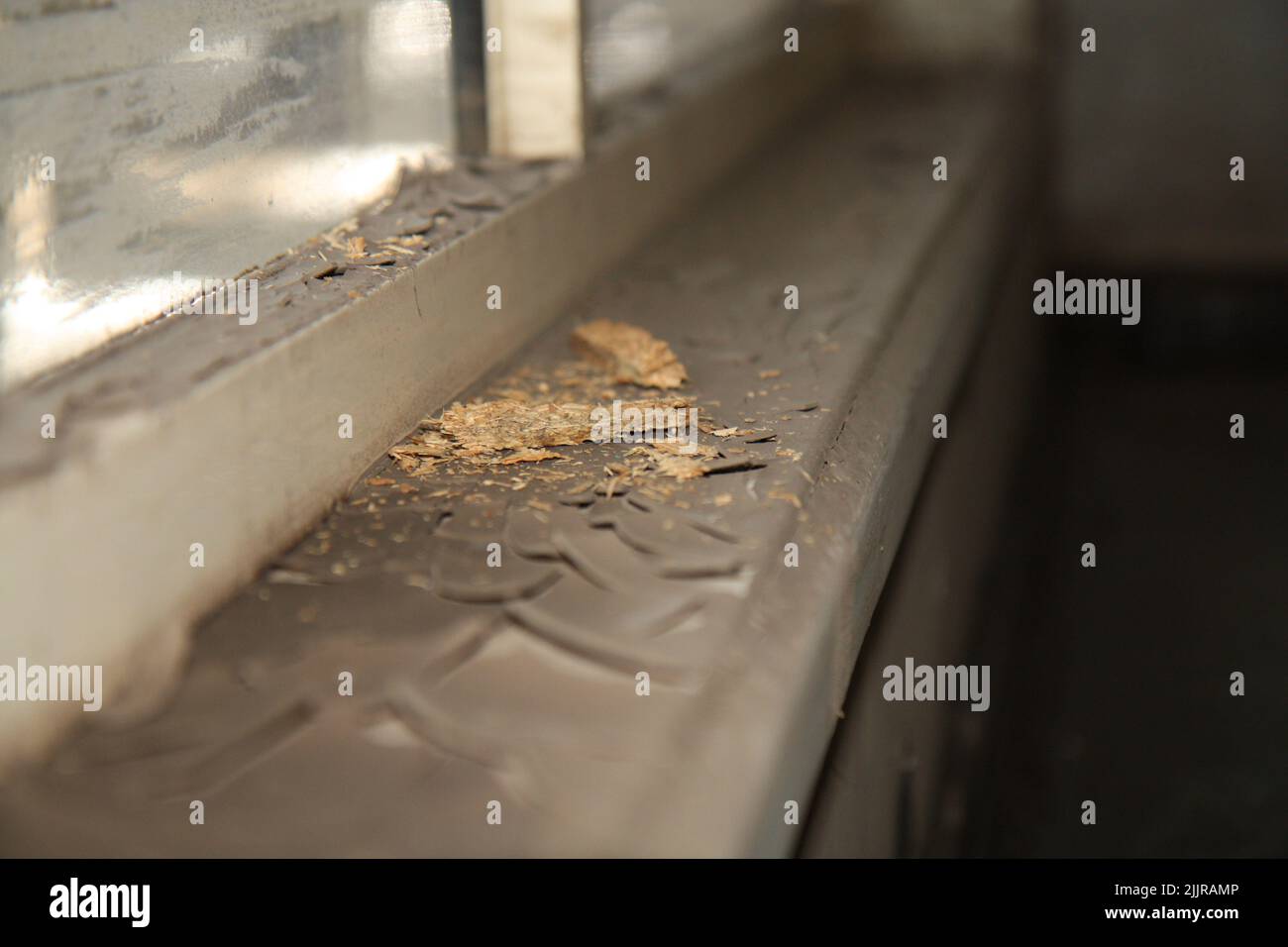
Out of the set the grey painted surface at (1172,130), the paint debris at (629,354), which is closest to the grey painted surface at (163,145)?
the paint debris at (629,354)

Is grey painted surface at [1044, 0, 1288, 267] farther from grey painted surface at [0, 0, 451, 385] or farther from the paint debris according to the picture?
grey painted surface at [0, 0, 451, 385]

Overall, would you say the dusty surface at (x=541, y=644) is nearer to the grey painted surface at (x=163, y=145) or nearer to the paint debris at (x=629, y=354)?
the paint debris at (x=629, y=354)

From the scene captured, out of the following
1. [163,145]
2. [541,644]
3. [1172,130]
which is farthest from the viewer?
[1172,130]

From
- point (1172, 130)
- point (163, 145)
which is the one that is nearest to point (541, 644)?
point (163, 145)

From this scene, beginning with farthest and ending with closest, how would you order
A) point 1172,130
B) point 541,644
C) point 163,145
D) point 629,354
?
point 1172,130
point 629,354
point 163,145
point 541,644

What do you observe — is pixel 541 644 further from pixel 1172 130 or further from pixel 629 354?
pixel 1172 130

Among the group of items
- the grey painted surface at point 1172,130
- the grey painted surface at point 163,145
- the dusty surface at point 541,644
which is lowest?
the dusty surface at point 541,644
